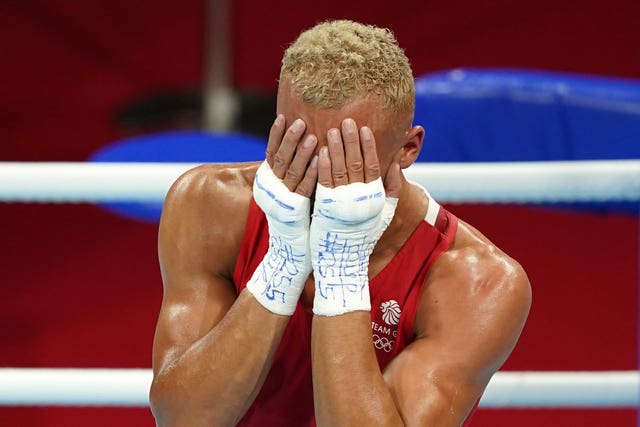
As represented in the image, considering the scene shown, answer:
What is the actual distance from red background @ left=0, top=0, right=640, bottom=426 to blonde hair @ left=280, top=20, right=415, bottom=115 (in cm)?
147

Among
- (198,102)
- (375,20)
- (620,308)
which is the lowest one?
(620,308)

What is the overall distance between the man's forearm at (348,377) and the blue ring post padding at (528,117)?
1.29m

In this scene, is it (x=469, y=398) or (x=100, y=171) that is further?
(x=100, y=171)

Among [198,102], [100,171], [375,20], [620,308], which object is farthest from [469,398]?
[375,20]

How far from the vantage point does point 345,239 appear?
4.50 ft

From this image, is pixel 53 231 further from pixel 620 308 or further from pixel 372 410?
pixel 372 410

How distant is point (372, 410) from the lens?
136 cm

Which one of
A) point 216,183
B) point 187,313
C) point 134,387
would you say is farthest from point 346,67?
point 134,387

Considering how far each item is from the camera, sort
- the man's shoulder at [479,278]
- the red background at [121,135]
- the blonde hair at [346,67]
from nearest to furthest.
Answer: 1. the blonde hair at [346,67]
2. the man's shoulder at [479,278]
3. the red background at [121,135]

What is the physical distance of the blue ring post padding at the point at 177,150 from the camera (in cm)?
324

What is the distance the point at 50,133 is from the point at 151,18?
2.82 feet

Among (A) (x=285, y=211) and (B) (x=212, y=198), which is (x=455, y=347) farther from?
(B) (x=212, y=198)

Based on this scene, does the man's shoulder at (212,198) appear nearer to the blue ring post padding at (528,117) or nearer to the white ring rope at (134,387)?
the white ring rope at (134,387)

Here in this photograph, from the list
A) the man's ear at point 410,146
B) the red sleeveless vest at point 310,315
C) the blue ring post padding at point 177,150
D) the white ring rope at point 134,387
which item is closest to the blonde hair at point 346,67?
the man's ear at point 410,146
